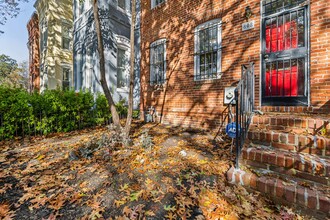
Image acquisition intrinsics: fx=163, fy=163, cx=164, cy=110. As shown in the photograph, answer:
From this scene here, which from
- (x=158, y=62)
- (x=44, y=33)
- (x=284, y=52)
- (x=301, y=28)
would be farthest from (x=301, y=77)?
(x=44, y=33)

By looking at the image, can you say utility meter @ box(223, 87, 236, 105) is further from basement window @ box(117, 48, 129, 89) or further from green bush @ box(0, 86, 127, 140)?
basement window @ box(117, 48, 129, 89)

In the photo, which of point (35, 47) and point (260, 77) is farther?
point (35, 47)

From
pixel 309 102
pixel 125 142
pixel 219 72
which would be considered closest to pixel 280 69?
pixel 309 102

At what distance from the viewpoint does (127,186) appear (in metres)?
2.41

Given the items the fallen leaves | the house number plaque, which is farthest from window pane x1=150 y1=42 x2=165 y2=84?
the fallen leaves

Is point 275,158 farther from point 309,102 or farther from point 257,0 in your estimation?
point 257,0

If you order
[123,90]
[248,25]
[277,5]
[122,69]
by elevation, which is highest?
[277,5]

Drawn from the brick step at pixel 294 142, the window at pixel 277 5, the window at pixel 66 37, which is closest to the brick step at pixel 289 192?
the brick step at pixel 294 142

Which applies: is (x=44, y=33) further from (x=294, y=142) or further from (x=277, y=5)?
(x=294, y=142)

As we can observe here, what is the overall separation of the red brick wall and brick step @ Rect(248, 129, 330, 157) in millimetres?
1859

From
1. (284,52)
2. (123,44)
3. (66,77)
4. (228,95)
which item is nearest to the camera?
(284,52)

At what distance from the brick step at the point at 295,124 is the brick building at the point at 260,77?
12 mm

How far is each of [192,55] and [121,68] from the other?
463 cm

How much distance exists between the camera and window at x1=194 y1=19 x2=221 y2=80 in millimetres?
5262
